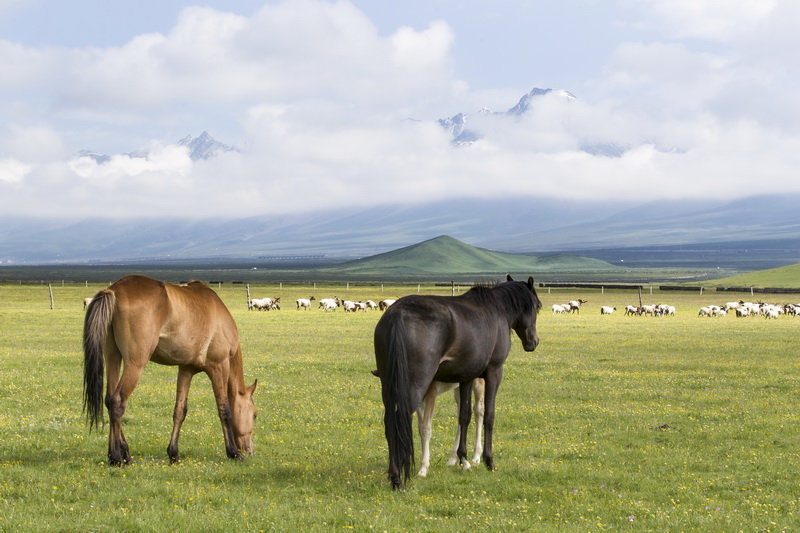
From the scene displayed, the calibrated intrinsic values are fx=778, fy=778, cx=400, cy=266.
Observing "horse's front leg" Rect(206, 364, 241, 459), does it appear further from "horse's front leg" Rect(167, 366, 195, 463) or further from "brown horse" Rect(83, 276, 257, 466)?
"horse's front leg" Rect(167, 366, 195, 463)

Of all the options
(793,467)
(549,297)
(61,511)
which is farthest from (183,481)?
(549,297)

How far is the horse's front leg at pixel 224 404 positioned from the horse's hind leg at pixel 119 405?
4.67 ft

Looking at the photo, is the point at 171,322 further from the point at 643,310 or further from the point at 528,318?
the point at 643,310

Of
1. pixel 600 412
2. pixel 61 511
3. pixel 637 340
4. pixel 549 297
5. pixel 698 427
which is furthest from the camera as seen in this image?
pixel 549 297

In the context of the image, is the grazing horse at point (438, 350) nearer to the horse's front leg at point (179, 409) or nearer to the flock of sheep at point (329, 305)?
the horse's front leg at point (179, 409)

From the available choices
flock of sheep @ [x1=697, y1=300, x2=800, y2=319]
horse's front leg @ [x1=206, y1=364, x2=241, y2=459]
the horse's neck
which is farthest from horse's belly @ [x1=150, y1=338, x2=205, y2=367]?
flock of sheep @ [x1=697, y1=300, x2=800, y2=319]

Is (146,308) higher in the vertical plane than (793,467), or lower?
higher

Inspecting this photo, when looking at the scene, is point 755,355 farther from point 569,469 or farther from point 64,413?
point 64,413

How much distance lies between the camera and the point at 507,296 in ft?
46.2

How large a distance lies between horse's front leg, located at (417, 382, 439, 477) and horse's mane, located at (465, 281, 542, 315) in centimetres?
184

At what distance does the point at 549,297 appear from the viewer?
343ft

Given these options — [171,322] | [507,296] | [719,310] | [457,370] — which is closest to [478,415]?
[457,370]

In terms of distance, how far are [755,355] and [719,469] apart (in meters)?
21.2

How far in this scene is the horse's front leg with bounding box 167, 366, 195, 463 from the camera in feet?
43.0
